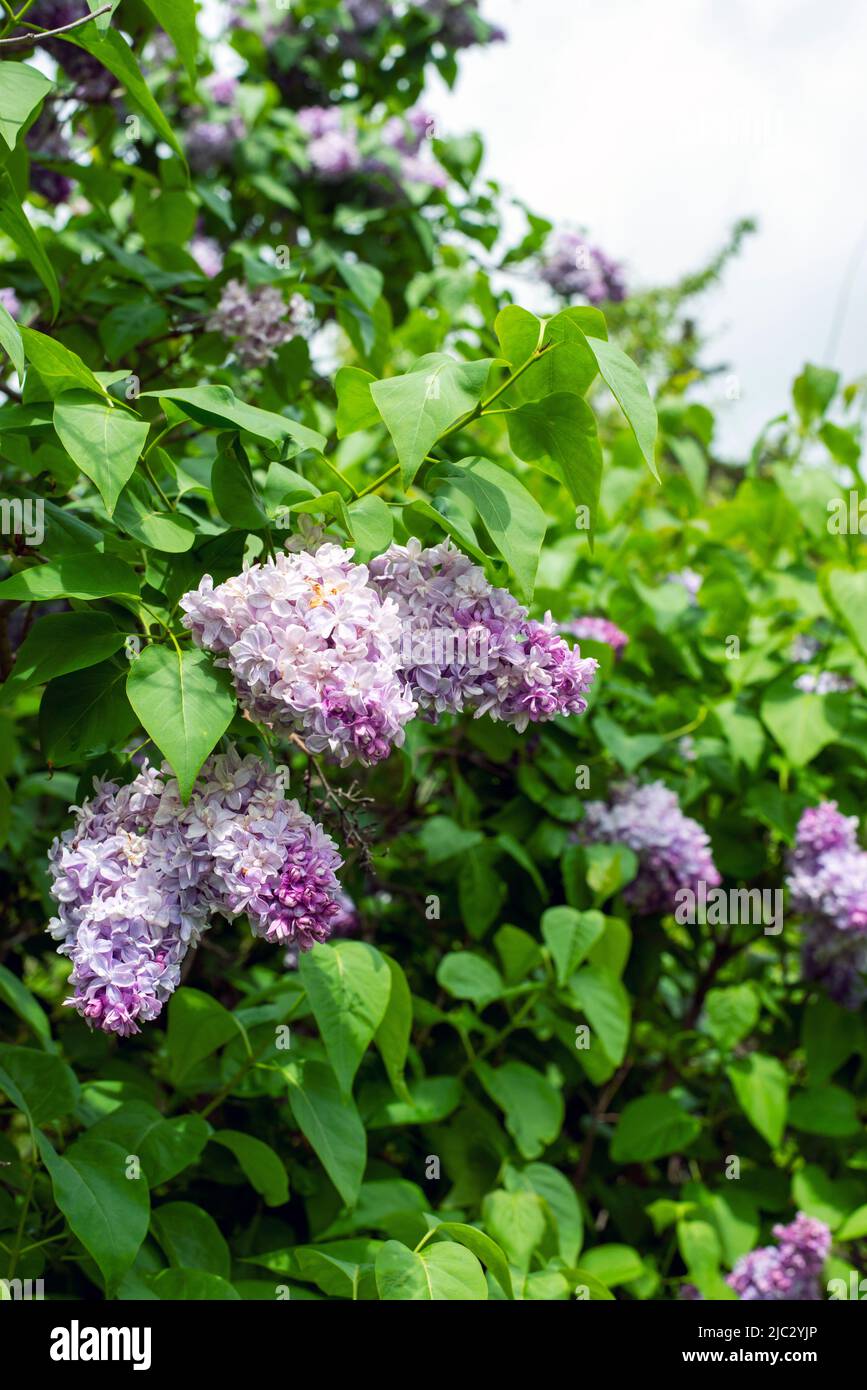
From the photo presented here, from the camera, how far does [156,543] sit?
1.08m

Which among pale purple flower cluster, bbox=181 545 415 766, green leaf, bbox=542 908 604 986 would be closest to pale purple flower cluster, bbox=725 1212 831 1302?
green leaf, bbox=542 908 604 986

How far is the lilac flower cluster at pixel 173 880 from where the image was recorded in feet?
3.15

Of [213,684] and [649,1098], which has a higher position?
[213,684]

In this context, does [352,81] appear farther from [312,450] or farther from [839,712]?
[312,450]

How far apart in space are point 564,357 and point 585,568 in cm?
125

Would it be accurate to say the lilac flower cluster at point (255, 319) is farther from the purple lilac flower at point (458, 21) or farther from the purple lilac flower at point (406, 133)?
the purple lilac flower at point (458, 21)

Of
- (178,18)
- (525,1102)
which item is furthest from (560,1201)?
(178,18)

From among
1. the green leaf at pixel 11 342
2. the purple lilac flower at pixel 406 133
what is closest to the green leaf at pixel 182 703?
the green leaf at pixel 11 342

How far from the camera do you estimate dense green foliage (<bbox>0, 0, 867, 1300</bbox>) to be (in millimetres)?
1100

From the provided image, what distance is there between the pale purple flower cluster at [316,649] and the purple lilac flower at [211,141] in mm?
2080

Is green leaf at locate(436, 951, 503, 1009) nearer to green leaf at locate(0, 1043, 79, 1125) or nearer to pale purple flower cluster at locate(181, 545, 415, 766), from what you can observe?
green leaf at locate(0, 1043, 79, 1125)
